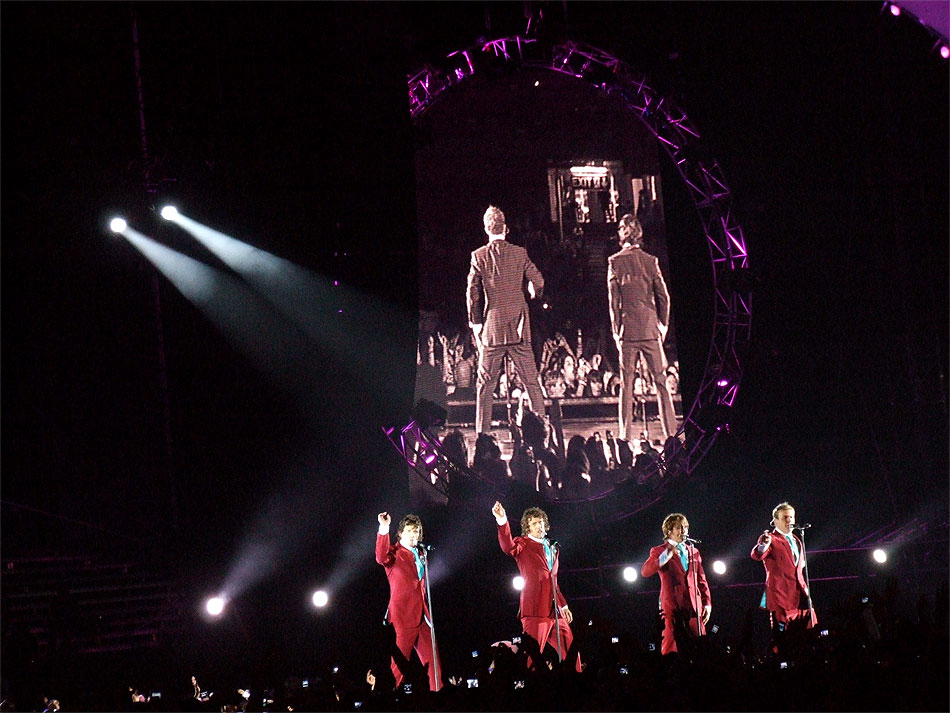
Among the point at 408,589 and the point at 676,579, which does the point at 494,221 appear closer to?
the point at 676,579

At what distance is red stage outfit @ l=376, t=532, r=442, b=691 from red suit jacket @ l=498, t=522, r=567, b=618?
0.68 m

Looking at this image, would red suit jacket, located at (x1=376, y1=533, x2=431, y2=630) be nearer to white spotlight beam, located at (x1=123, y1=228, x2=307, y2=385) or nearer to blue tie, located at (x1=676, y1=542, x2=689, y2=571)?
blue tie, located at (x1=676, y1=542, x2=689, y2=571)

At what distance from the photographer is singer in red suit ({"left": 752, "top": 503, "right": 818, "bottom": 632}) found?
844 cm

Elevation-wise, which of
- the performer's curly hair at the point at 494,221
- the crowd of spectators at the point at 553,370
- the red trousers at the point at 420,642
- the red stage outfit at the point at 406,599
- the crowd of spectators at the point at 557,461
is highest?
the performer's curly hair at the point at 494,221

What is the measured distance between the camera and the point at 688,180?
35.9ft

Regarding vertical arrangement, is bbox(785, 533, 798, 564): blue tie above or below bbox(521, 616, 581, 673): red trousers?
above

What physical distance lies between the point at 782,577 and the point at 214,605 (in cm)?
456

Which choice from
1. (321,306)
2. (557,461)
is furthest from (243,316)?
(557,461)

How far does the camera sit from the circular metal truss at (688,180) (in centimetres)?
1020

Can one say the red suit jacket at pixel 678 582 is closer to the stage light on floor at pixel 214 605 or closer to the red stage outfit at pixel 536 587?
the red stage outfit at pixel 536 587

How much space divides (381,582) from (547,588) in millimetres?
2076

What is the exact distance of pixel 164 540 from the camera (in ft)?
29.3

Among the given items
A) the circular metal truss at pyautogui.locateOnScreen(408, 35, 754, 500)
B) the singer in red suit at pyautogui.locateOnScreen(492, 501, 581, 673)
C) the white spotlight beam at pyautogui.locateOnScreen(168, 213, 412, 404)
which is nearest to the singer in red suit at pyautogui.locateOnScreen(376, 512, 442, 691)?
the singer in red suit at pyautogui.locateOnScreen(492, 501, 581, 673)

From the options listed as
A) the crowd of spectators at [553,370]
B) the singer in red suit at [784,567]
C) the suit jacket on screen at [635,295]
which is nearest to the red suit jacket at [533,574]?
the singer in red suit at [784,567]
